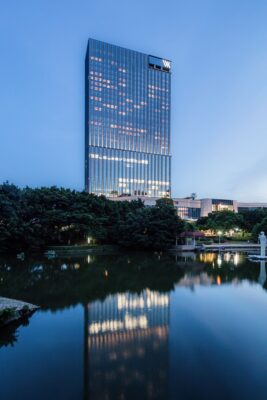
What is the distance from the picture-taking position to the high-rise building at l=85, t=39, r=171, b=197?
8744cm

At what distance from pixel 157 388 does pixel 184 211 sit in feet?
266

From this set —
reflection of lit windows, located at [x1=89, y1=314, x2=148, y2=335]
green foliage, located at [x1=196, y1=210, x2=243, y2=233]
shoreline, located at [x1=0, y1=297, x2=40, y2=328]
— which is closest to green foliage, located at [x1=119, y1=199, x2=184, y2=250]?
green foliage, located at [x1=196, y1=210, x2=243, y2=233]

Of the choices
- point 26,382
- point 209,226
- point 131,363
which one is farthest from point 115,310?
point 209,226

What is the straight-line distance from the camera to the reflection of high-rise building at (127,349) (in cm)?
589

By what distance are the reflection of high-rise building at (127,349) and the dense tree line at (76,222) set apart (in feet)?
73.2

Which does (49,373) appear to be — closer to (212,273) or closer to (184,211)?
(212,273)

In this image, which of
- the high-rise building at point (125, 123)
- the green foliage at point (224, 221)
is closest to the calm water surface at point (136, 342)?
the green foliage at point (224, 221)

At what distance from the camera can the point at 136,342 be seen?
8258 millimetres

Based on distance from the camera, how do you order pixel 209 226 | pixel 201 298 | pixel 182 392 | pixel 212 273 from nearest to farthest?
pixel 182 392 < pixel 201 298 < pixel 212 273 < pixel 209 226

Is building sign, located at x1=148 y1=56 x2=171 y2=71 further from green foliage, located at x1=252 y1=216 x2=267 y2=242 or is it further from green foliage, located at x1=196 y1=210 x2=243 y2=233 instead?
green foliage, located at x1=252 y1=216 x2=267 y2=242

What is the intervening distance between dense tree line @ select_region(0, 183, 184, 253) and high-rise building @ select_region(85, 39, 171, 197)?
47.7 metres

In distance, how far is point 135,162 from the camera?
3585 inches

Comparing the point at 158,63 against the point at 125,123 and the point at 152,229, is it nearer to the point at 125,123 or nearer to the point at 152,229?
the point at 125,123

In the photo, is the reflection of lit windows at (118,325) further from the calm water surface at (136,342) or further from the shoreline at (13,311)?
the shoreline at (13,311)
